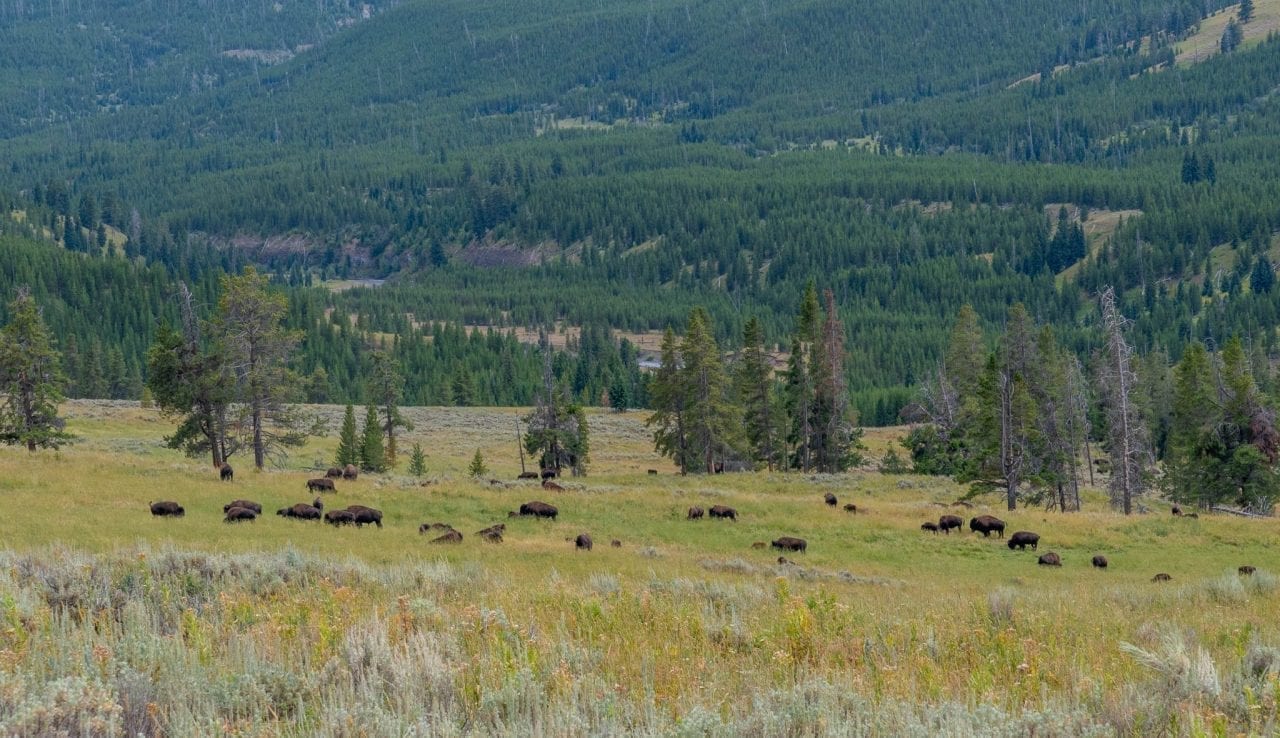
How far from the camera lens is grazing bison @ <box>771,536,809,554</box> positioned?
1409 inches

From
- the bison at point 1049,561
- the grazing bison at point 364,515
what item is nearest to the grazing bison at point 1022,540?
the bison at point 1049,561

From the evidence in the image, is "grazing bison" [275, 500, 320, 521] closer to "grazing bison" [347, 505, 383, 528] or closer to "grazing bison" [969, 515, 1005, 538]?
"grazing bison" [347, 505, 383, 528]

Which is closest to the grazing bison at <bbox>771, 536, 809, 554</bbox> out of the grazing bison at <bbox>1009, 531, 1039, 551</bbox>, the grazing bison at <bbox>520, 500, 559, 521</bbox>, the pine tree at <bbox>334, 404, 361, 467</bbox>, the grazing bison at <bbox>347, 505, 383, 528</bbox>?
the grazing bison at <bbox>1009, 531, 1039, 551</bbox>

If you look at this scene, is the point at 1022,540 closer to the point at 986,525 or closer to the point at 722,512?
the point at 986,525

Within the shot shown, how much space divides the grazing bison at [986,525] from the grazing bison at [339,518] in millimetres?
21786

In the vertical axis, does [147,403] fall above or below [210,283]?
below

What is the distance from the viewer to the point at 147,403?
99188 mm

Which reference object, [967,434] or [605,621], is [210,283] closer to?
[967,434]

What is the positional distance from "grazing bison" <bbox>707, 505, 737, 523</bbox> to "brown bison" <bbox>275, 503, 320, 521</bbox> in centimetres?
1458

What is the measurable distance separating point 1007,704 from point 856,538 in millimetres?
30856

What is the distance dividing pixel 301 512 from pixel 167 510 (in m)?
3.79

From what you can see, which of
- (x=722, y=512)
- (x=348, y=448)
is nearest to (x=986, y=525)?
(x=722, y=512)

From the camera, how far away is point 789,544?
35781 mm

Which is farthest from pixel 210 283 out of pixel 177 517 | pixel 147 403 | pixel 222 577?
pixel 222 577
